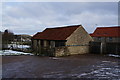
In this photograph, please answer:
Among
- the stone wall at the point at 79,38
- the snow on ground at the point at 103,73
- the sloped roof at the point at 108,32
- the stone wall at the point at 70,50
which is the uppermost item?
the sloped roof at the point at 108,32

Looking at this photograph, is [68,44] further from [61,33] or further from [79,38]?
[61,33]

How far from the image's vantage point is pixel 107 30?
4150 centimetres

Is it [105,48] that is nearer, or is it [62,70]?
[62,70]

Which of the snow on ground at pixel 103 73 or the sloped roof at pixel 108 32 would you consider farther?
the sloped roof at pixel 108 32

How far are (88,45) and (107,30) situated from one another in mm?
20565

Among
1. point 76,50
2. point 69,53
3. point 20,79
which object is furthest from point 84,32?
point 20,79

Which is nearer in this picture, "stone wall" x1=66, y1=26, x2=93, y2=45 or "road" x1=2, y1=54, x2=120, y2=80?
"road" x1=2, y1=54, x2=120, y2=80

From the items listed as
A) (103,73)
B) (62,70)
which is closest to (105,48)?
(103,73)

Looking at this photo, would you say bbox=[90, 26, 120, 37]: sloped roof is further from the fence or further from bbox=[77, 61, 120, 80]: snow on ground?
bbox=[77, 61, 120, 80]: snow on ground

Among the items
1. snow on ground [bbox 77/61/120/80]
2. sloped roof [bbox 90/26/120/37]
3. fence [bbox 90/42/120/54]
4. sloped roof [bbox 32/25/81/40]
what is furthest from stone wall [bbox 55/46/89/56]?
sloped roof [bbox 90/26/120/37]

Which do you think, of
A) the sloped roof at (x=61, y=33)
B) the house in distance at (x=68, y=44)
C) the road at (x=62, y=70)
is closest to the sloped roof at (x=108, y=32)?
the house in distance at (x=68, y=44)

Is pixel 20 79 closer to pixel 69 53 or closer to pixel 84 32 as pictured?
pixel 69 53

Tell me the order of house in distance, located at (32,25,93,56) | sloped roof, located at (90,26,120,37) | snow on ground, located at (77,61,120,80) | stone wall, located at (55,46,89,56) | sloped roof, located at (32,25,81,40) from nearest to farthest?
snow on ground, located at (77,61,120,80) → stone wall, located at (55,46,89,56) → house in distance, located at (32,25,93,56) → sloped roof, located at (32,25,81,40) → sloped roof, located at (90,26,120,37)

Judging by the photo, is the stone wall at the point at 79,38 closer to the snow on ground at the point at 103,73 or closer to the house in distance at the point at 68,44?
the house in distance at the point at 68,44
